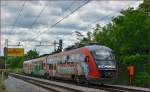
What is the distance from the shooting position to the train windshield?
33.8 metres

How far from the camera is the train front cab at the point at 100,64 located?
33406 mm

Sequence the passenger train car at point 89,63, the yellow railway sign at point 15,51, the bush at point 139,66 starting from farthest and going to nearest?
the yellow railway sign at point 15,51 → the bush at point 139,66 → the passenger train car at point 89,63

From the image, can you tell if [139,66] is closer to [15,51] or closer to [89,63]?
[89,63]

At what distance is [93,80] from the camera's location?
3388cm

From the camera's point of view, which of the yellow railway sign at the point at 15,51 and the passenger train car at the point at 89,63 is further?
the yellow railway sign at the point at 15,51

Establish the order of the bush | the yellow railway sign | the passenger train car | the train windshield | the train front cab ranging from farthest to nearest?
the yellow railway sign
the bush
the train windshield
the passenger train car
the train front cab

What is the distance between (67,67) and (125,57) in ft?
24.9

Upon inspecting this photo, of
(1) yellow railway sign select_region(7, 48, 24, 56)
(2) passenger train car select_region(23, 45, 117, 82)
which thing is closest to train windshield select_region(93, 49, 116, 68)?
(2) passenger train car select_region(23, 45, 117, 82)

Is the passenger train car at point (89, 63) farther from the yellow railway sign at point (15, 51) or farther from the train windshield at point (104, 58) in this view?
the yellow railway sign at point (15, 51)

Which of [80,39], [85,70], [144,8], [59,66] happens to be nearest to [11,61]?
[80,39]

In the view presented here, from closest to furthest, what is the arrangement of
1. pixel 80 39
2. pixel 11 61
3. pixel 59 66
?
1. pixel 59 66
2. pixel 80 39
3. pixel 11 61

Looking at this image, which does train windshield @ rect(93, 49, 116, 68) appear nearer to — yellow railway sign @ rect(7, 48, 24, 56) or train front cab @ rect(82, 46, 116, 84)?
train front cab @ rect(82, 46, 116, 84)

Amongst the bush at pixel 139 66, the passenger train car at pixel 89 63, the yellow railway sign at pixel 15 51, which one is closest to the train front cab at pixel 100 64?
the passenger train car at pixel 89 63

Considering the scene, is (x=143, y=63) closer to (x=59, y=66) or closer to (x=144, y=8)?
(x=59, y=66)
